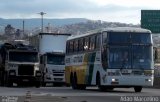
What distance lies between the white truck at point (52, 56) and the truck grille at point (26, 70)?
470 centimetres

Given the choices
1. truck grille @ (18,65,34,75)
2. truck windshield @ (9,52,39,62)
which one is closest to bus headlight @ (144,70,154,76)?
truck windshield @ (9,52,39,62)

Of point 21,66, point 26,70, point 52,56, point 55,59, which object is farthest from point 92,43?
point 55,59

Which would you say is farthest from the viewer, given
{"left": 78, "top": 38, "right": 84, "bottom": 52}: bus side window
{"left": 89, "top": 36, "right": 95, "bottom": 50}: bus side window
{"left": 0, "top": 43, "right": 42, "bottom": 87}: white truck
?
{"left": 0, "top": 43, "right": 42, "bottom": 87}: white truck

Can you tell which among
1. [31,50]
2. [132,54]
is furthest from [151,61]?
[31,50]

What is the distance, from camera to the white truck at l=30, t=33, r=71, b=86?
160 ft

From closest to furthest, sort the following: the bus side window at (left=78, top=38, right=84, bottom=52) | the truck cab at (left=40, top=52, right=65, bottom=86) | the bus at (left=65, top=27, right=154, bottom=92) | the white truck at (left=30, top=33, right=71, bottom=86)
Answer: the bus at (left=65, top=27, right=154, bottom=92) → the bus side window at (left=78, top=38, right=84, bottom=52) → the truck cab at (left=40, top=52, right=65, bottom=86) → the white truck at (left=30, top=33, right=71, bottom=86)

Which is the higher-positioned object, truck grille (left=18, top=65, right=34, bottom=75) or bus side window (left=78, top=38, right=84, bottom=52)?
bus side window (left=78, top=38, right=84, bottom=52)

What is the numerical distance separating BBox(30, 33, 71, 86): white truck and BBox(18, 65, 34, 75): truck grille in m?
4.70

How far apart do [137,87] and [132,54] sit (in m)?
2.47

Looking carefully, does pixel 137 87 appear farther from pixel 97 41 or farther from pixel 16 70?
pixel 16 70

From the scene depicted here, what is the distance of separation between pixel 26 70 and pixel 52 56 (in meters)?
5.50

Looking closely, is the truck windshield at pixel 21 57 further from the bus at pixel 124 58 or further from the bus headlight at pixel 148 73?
the bus headlight at pixel 148 73

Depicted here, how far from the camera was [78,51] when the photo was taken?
3738 centimetres

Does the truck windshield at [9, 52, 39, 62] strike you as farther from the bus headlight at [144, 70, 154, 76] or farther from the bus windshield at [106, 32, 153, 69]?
the bus headlight at [144, 70, 154, 76]
